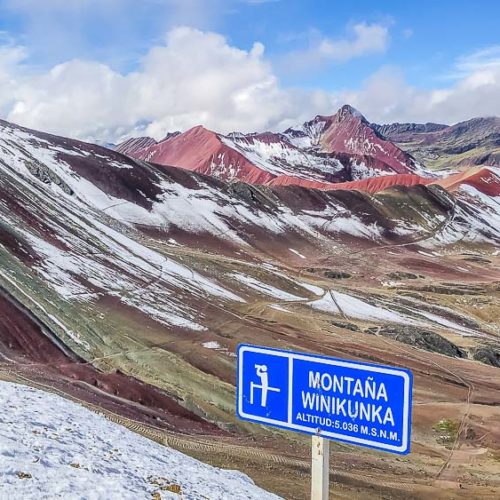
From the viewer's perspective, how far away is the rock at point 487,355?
62.5 m

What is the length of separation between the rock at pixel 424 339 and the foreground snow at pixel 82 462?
164ft

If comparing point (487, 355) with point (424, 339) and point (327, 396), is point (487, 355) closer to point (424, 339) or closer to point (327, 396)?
point (424, 339)

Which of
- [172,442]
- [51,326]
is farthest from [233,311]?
[172,442]

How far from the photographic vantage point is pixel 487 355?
6312cm

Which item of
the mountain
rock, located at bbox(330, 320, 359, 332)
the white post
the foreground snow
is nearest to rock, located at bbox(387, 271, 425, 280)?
the mountain

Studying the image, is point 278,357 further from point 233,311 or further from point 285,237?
point 285,237

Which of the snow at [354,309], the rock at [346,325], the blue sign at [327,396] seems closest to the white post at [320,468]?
the blue sign at [327,396]

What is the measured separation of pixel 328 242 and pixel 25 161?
6490cm

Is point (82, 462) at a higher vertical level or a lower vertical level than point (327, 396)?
lower

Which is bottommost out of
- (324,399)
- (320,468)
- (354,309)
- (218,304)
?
(320,468)

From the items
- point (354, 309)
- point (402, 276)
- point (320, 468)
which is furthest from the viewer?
point (402, 276)

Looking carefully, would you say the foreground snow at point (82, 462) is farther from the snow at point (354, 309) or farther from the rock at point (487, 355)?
the snow at point (354, 309)

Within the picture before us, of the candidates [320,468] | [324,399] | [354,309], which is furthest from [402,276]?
[324,399]

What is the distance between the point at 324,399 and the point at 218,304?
57353mm
